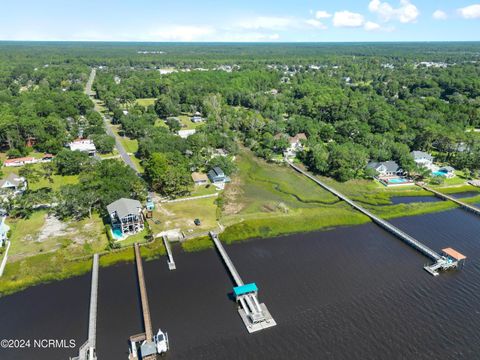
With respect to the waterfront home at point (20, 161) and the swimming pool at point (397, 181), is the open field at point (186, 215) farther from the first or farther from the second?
the waterfront home at point (20, 161)

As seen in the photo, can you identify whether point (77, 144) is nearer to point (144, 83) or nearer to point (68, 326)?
point (68, 326)

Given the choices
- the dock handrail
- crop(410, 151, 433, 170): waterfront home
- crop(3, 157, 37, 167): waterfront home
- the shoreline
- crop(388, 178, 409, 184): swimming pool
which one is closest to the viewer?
the dock handrail

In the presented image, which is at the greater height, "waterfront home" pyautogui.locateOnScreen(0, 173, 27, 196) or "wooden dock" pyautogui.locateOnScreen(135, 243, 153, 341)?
"waterfront home" pyautogui.locateOnScreen(0, 173, 27, 196)

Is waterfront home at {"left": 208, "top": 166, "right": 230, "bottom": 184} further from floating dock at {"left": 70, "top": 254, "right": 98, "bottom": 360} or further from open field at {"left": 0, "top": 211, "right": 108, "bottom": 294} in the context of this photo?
floating dock at {"left": 70, "top": 254, "right": 98, "bottom": 360}

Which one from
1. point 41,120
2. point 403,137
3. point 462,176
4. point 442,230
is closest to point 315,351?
point 442,230

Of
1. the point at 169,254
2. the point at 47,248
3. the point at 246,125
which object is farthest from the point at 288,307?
the point at 246,125

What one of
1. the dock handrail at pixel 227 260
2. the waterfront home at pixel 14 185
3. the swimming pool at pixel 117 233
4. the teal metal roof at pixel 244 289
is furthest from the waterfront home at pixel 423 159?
the waterfront home at pixel 14 185

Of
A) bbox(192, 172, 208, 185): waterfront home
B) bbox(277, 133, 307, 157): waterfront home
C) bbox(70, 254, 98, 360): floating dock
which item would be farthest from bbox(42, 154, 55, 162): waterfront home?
bbox(277, 133, 307, 157): waterfront home
